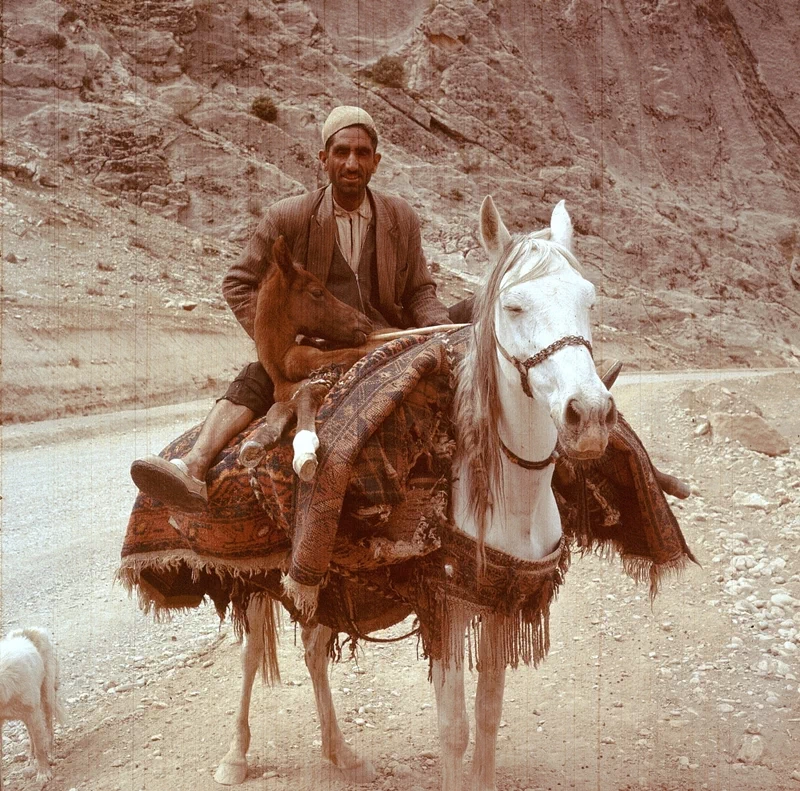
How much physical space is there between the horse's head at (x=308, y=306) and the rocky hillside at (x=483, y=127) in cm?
1702

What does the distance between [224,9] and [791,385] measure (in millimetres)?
27390

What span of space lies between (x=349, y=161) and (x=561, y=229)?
1.00 meters

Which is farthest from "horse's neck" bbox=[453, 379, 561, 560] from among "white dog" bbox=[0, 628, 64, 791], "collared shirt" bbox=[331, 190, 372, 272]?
"white dog" bbox=[0, 628, 64, 791]

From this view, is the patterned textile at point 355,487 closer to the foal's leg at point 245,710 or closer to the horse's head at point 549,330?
the horse's head at point 549,330

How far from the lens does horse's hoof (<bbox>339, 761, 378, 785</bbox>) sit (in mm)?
4324

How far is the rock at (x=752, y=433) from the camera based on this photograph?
992cm

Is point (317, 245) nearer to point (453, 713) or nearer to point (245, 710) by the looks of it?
point (453, 713)

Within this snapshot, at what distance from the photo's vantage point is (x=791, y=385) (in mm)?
16438

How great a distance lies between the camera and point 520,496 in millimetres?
3160

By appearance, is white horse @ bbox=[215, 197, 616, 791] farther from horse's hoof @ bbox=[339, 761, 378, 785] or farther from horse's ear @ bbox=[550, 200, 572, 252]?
horse's hoof @ bbox=[339, 761, 378, 785]

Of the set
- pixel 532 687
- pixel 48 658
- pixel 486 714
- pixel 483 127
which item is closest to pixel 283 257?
pixel 486 714

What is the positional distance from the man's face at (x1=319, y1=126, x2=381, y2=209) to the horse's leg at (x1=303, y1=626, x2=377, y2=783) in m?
2.09

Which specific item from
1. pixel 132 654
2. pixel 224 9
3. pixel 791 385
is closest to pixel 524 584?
pixel 132 654

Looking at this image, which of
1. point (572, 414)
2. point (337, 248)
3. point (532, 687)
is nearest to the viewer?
point (572, 414)
